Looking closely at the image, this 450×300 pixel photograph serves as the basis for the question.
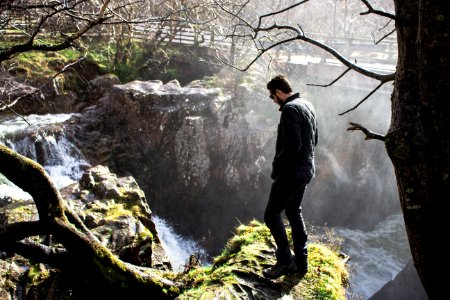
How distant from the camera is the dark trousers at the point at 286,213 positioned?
11.4 feet

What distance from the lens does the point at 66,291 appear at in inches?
159

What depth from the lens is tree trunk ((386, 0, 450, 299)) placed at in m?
1.44

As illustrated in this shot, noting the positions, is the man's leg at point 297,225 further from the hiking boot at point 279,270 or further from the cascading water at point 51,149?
the cascading water at point 51,149

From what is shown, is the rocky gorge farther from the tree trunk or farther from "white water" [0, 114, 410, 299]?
the tree trunk

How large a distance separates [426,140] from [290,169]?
190 centimetres

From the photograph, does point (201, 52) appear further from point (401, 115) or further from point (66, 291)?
point (401, 115)

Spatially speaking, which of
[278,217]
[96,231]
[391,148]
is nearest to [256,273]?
[278,217]

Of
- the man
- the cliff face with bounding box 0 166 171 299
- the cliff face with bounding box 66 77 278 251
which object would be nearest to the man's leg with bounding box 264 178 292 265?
the man

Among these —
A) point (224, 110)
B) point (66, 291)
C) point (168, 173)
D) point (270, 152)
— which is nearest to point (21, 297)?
point (66, 291)

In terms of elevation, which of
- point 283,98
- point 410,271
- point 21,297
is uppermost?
point 283,98

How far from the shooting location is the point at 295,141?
3.26m

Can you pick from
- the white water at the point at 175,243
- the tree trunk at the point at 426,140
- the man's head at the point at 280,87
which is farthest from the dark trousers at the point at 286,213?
the white water at the point at 175,243

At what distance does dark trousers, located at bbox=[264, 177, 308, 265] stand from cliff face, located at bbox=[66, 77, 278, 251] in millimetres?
9549

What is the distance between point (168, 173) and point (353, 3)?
25031mm
